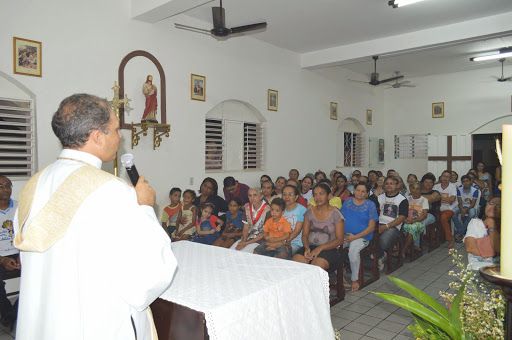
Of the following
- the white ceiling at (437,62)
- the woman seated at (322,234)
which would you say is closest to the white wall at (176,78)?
the white ceiling at (437,62)

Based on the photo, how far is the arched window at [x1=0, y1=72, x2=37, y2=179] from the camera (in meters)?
4.23

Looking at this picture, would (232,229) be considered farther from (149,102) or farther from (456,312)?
(456,312)

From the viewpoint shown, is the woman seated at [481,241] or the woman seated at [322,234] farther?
the woman seated at [322,234]

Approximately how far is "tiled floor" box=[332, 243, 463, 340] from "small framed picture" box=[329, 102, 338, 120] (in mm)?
4686

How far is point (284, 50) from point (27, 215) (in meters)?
6.97

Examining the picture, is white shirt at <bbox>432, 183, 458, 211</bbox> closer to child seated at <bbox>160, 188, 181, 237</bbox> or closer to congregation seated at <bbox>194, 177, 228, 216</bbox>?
congregation seated at <bbox>194, 177, 228, 216</bbox>

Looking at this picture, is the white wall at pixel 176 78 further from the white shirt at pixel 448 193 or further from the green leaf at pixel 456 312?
the green leaf at pixel 456 312

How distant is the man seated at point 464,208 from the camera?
6.62 m

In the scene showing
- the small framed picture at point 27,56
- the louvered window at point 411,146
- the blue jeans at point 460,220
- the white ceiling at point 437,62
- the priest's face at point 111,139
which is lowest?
the blue jeans at point 460,220

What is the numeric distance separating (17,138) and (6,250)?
4.28ft

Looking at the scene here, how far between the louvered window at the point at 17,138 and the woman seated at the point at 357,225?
11.7 feet

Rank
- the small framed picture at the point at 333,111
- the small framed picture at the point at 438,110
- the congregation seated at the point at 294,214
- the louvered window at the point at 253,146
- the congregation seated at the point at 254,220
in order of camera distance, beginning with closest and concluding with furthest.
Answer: the congregation seated at the point at 294,214 < the congregation seated at the point at 254,220 < the louvered window at the point at 253,146 < the small framed picture at the point at 333,111 < the small framed picture at the point at 438,110

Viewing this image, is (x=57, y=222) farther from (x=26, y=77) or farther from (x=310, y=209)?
(x=26, y=77)

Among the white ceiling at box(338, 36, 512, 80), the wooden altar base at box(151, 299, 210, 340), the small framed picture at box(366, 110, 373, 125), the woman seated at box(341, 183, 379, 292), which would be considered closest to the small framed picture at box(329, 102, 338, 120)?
the white ceiling at box(338, 36, 512, 80)
